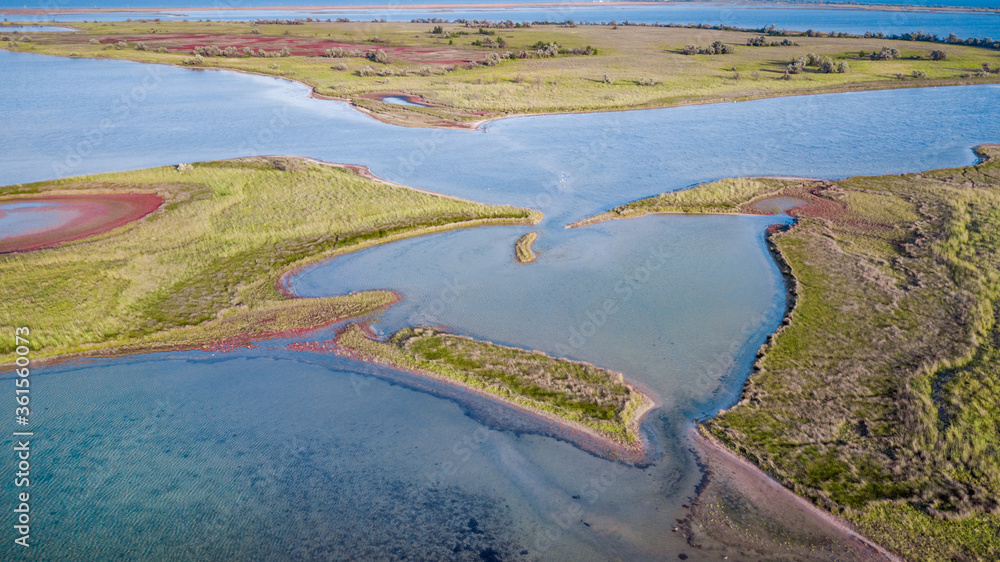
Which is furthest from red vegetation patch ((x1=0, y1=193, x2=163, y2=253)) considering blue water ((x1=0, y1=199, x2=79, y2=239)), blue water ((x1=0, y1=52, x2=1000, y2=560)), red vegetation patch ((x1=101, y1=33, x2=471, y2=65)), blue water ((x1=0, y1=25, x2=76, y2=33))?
blue water ((x1=0, y1=25, x2=76, y2=33))

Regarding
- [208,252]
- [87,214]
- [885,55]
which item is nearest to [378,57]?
[87,214]

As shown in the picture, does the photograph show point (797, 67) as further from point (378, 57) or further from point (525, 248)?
point (525, 248)

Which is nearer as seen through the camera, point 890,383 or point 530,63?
point 890,383

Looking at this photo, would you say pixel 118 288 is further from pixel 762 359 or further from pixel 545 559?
pixel 762 359

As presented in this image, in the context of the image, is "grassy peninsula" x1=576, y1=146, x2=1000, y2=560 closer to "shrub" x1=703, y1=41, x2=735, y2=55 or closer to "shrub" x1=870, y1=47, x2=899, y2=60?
"shrub" x1=703, y1=41, x2=735, y2=55

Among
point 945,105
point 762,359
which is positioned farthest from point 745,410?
point 945,105
